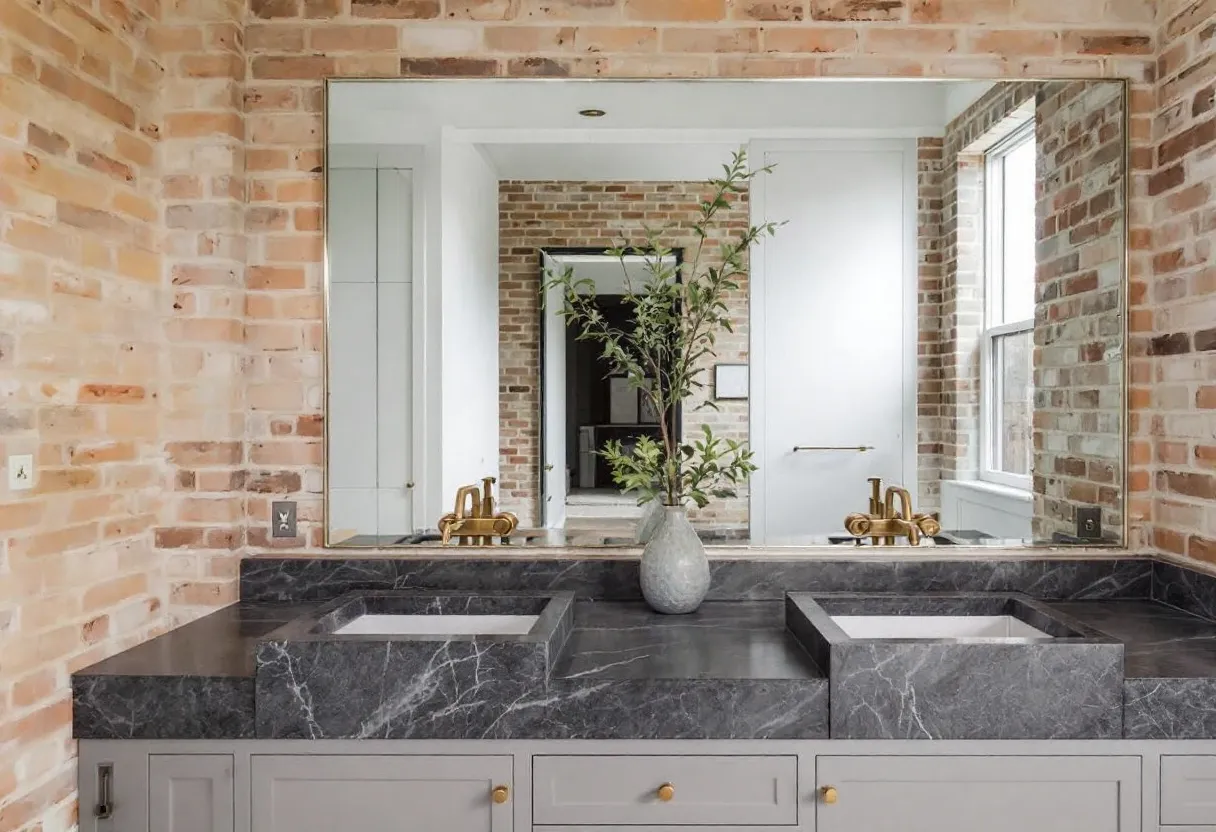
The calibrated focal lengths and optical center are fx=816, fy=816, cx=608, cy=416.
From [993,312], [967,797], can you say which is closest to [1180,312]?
[993,312]

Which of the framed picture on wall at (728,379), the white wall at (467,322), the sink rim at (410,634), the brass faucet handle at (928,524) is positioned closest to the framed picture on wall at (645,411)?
the framed picture on wall at (728,379)

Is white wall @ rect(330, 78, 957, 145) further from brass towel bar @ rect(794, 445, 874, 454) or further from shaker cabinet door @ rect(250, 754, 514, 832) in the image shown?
shaker cabinet door @ rect(250, 754, 514, 832)

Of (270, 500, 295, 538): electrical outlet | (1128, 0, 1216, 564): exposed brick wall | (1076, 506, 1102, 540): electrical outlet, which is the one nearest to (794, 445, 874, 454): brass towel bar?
(1076, 506, 1102, 540): electrical outlet

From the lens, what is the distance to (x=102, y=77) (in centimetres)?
179

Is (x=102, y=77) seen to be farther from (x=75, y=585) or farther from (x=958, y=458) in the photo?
(x=958, y=458)

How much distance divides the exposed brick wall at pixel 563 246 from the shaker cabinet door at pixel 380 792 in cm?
→ 75

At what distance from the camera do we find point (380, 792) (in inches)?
61.9

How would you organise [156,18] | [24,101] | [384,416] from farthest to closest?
[384,416] → [156,18] → [24,101]

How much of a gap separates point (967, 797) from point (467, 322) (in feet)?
5.19

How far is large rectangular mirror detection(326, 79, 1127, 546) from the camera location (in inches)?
84.7

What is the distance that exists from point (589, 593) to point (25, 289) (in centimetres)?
140

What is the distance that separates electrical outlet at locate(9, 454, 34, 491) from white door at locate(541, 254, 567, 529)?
3.67 ft

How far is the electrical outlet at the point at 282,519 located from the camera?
216 centimetres

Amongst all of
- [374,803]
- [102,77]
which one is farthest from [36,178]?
[374,803]
